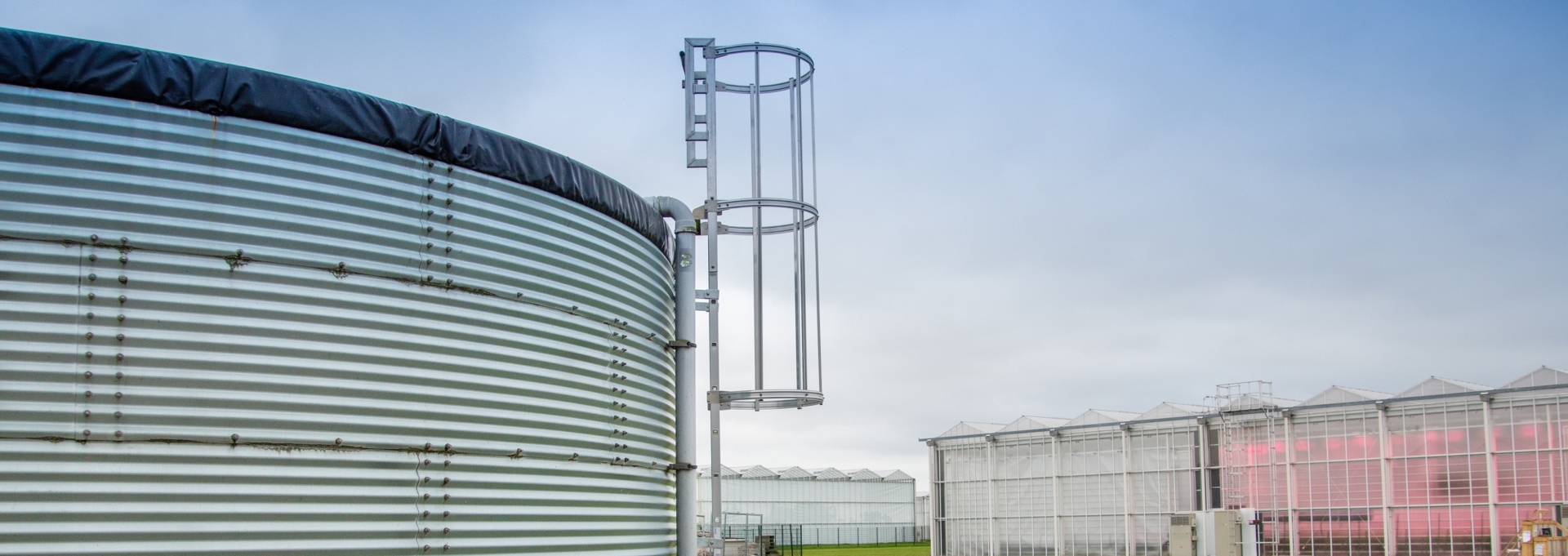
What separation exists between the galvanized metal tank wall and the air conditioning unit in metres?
27.4

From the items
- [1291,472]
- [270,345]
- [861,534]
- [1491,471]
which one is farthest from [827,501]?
[270,345]

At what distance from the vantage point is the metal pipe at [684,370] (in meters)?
12.6

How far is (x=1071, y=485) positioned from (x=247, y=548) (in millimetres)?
40630

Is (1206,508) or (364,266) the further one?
(1206,508)

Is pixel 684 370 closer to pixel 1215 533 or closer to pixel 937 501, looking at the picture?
pixel 1215 533

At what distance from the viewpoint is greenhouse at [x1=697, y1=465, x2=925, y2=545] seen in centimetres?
6969

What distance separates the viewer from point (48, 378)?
24.7 feet

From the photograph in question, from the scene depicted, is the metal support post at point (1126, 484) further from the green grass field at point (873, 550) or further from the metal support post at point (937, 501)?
the green grass field at point (873, 550)

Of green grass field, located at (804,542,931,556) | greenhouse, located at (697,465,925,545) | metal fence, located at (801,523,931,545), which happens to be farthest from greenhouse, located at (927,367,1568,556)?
metal fence, located at (801,523,931,545)

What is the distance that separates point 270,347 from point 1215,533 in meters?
31.0

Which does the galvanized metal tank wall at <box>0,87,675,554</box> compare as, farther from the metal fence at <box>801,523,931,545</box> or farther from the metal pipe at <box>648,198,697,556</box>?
the metal fence at <box>801,523,931,545</box>

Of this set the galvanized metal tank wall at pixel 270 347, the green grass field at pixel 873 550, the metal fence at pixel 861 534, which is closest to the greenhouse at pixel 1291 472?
the green grass field at pixel 873 550

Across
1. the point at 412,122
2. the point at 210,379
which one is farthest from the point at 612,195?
the point at 210,379

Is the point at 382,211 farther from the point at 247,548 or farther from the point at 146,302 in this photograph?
the point at 247,548
